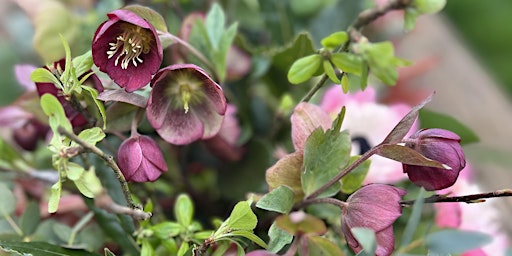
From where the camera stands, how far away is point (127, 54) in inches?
12.5

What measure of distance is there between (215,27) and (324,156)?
0.13 meters

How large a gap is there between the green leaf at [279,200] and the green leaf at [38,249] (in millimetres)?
112

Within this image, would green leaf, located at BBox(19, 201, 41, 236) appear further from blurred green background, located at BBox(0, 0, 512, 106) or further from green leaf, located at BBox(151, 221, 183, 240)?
blurred green background, located at BBox(0, 0, 512, 106)

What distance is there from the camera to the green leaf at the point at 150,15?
33 centimetres

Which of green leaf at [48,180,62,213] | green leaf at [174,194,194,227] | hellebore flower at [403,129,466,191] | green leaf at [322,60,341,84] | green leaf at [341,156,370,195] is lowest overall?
hellebore flower at [403,129,466,191]

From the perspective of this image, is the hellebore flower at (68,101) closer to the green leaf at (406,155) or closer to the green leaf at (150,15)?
the green leaf at (150,15)

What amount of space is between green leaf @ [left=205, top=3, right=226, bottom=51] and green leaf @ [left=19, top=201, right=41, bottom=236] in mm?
154

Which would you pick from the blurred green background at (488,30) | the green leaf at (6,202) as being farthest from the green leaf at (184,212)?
the blurred green background at (488,30)

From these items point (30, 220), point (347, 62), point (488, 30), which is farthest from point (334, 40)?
point (488, 30)

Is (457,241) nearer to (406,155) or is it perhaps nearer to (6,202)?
(406,155)

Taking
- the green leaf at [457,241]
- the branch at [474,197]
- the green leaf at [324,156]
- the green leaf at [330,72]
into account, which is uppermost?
the green leaf at [330,72]

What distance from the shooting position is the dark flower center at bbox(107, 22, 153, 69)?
31 cm

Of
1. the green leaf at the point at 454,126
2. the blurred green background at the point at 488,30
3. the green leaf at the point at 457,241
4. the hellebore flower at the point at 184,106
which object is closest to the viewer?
the green leaf at the point at 457,241

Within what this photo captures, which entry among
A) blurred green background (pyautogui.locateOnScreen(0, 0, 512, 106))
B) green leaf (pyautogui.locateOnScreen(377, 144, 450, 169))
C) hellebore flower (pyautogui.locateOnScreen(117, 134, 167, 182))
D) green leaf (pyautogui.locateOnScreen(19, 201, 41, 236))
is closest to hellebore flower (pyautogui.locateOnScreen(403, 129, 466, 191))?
Answer: green leaf (pyautogui.locateOnScreen(377, 144, 450, 169))
